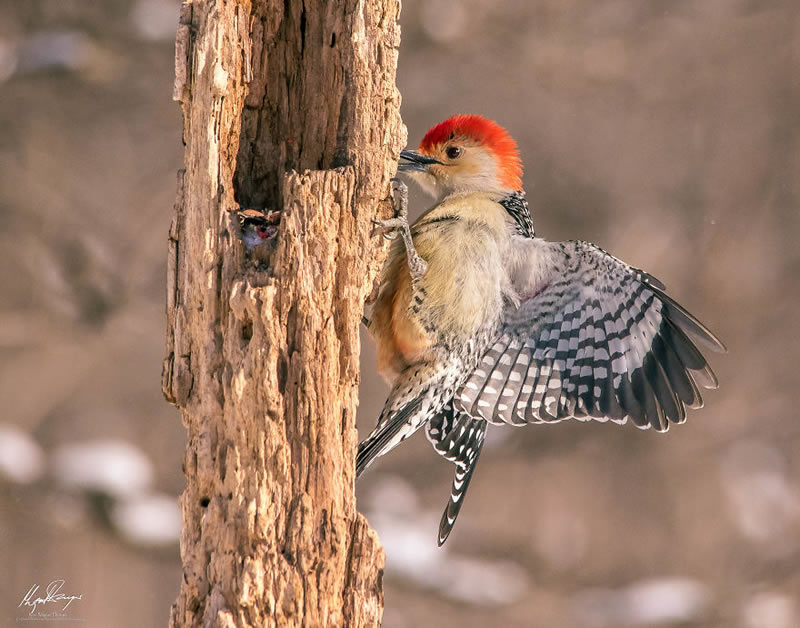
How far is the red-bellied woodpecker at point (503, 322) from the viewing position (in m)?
2.98

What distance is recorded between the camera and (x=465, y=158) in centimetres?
325

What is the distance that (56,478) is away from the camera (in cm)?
437

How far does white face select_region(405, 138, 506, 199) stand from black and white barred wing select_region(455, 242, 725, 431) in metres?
0.39

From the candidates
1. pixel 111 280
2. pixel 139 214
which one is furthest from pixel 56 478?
pixel 139 214

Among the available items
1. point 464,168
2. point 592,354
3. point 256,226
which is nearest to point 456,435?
point 592,354

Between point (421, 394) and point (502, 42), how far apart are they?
8.28 ft

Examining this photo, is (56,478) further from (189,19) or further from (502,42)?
(502,42)

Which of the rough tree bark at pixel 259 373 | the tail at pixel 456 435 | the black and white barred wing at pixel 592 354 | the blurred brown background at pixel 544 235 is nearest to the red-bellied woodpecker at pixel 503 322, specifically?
the black and white barred wing at pixel 592 354

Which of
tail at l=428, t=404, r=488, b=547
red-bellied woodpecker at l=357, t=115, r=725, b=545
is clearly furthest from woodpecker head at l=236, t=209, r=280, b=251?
tail at l=428, t=404, r=488, b=547

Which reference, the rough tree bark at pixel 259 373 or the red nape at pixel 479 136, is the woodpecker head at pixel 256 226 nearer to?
the rough tree bark at pixel 259 373

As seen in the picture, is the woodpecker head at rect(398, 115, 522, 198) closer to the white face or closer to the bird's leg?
the white face

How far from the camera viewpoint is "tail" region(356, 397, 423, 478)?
2.91 meters

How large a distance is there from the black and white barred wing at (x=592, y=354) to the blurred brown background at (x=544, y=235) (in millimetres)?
1352

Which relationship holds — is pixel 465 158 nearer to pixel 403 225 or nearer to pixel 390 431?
pixel 403 225
